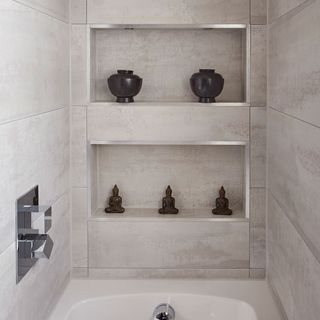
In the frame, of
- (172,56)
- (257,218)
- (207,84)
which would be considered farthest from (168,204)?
(172,56)

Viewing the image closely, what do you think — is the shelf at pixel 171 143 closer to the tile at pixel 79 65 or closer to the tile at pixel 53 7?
the tile at pixel 79 65

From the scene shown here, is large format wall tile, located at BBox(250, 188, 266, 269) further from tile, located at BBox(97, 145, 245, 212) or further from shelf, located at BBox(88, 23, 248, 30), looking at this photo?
shelf, located at BBox(88, 23, 248, 30)

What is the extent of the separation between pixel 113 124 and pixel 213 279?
86cm

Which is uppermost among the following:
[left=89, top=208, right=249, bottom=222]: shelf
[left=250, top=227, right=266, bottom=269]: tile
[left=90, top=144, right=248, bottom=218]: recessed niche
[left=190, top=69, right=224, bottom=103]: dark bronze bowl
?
[left=190, top=69, right=224, bottom=103]: dark bronze bowl

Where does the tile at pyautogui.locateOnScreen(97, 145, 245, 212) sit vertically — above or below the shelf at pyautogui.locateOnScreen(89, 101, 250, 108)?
below

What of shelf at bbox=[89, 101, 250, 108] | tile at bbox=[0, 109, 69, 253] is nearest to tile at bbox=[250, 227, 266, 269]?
shelf at bbox=[89, 101, 250, 108]

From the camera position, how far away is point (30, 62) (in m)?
2.01

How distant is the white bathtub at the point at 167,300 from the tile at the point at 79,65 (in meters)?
0.86

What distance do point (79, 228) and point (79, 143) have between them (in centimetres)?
40

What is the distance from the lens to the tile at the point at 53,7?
80.7 inches

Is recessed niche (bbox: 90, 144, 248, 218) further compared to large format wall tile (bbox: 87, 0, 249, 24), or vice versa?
recessed niche (bbox: 90, 144, 248, 218)

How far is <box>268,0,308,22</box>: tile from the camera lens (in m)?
2.06

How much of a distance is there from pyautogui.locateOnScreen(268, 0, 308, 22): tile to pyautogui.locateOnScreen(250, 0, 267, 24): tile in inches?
2.3

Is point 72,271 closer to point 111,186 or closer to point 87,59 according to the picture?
point 111,186
